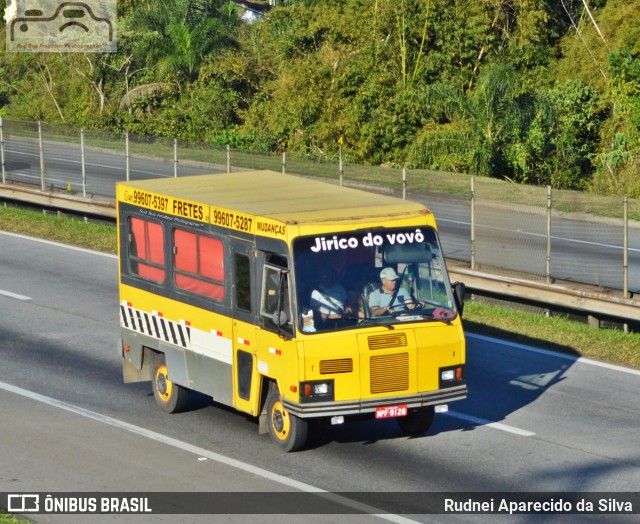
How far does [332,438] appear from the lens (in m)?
13.9

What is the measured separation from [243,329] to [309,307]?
1.10m

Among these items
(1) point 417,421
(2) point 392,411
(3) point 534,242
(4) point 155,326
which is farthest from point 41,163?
(2) point 392,411

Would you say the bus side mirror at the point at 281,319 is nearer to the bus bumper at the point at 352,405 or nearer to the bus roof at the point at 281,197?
the bus bumper at the point at 352,405

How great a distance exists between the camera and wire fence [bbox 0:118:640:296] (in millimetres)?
19719

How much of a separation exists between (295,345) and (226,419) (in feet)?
8.47

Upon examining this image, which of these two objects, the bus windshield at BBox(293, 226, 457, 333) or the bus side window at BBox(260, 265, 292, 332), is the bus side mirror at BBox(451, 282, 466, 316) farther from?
the bus side window at BBox(260, 265, 292, 332)

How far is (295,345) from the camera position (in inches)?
494

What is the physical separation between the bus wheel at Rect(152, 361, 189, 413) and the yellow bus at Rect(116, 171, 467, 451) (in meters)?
0.23

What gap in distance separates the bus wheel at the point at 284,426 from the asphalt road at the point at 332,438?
0.16m

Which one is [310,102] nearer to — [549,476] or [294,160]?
[294,160]

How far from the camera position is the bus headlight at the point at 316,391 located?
41.2 ft

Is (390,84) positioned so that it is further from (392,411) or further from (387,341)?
(392,411)

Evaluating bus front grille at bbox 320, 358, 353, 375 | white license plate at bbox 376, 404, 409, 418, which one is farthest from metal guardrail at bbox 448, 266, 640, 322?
bus front grille at bbox 320, 358, 353, 375

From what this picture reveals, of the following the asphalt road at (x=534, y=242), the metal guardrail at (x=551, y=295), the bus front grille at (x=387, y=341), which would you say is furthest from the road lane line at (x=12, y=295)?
the bus front grille at (x=387, y=341)
